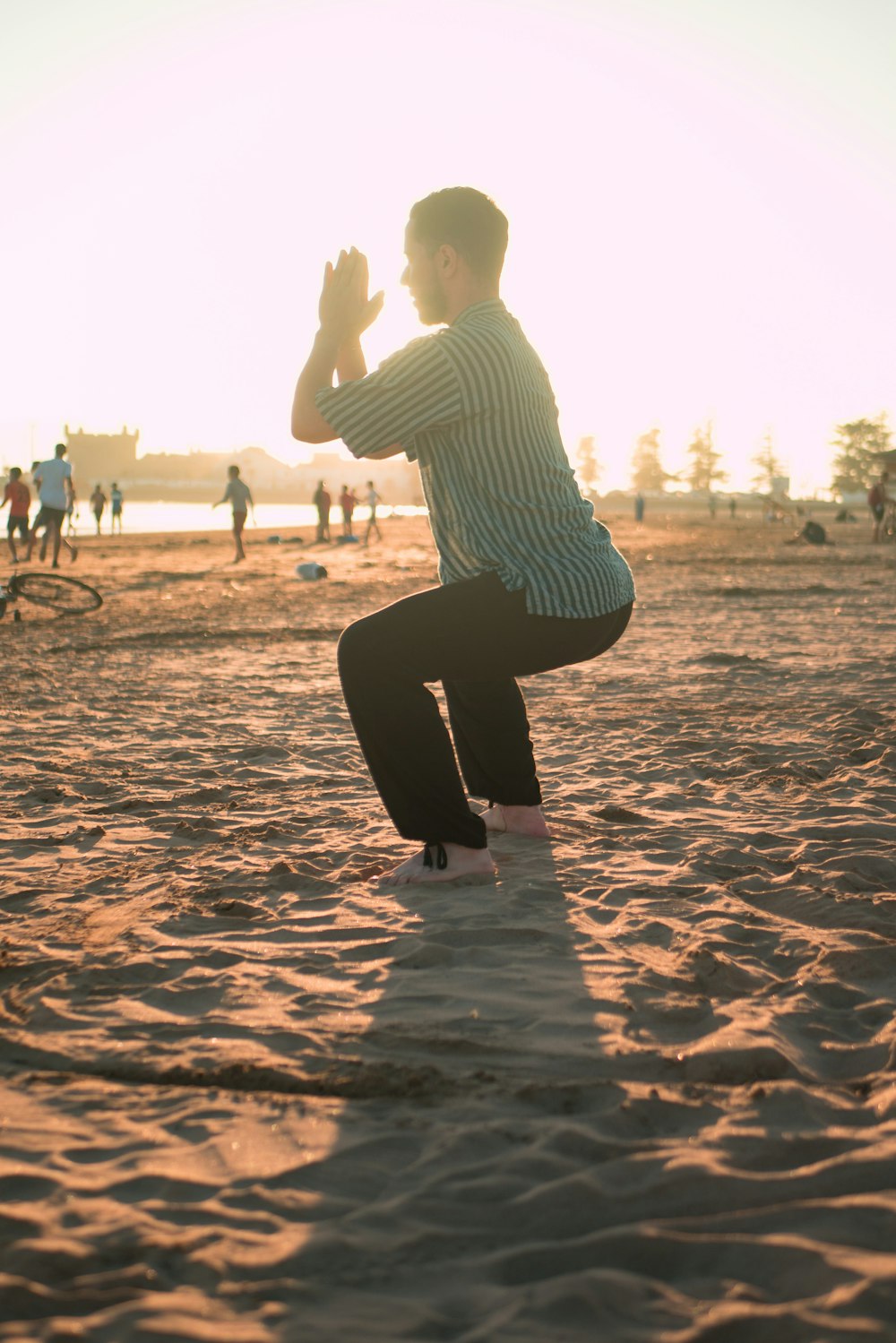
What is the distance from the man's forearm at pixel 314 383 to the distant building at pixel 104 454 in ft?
559

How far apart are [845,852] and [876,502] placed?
33887 mm

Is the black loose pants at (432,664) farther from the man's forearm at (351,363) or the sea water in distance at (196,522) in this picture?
the sea water in distance at (196,522)

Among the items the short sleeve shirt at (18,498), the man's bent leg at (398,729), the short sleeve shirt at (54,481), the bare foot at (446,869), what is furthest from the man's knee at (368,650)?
the short sleeve shirt at (18,498)

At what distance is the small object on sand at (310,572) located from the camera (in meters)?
17.8

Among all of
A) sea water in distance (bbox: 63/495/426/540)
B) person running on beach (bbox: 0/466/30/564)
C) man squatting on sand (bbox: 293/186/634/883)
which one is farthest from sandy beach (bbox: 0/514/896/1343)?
sea water in distance (bbox: 63/495/426/540)

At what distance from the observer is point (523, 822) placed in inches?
155

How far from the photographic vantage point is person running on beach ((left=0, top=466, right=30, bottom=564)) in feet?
66.7

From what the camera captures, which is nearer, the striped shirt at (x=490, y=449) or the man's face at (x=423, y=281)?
the striped shirt at (x=490, y=449)

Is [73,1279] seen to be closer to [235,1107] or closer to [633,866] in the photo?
[235,1107]

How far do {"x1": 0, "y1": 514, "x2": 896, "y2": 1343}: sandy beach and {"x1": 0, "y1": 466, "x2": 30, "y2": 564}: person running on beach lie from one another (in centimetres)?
1636

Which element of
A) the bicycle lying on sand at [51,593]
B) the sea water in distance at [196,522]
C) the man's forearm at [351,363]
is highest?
the sea water in distance at [196,522]

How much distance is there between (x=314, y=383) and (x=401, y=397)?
0.29 metres

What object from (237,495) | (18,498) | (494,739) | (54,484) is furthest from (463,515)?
(237,495)

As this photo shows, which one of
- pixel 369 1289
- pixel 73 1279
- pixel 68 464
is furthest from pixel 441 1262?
pixel 68 464
